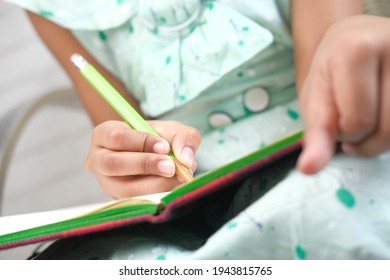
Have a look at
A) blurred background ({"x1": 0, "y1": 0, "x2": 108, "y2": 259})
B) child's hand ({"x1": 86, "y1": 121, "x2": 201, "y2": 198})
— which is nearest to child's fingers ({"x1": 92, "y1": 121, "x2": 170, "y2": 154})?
child's hand ({"x1": 86, "y1": 121, "x2": 201, "y2": 198})


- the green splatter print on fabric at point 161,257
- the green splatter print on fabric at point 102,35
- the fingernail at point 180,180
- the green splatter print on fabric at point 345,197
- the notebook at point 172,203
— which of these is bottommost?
the fingernail at point 180,180

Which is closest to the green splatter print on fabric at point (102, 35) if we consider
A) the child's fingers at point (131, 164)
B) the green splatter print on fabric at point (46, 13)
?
the green splatter print on fabric at point (46, 13)

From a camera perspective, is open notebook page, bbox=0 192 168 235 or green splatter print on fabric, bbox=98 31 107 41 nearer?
open notebook page, bbox=0 192 168 235

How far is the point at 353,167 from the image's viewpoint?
0.21 m

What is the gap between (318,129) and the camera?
0.20 m

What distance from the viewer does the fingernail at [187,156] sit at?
0.29 m

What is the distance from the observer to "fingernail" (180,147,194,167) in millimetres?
290

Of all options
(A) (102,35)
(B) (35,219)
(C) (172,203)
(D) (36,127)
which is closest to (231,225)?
(C) (172,203)

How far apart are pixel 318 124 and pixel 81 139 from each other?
49 centimetres

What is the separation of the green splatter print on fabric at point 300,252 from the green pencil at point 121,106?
0.09 metres

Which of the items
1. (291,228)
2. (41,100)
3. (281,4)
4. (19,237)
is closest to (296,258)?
(291,228)

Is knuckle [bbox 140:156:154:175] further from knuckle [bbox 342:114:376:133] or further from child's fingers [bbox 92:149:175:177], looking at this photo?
knuckle [bbox 342:114:376:133]

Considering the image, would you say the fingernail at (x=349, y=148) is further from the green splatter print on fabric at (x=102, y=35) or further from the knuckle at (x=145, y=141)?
the green splatter print on fabric at (x=102, y=35)
